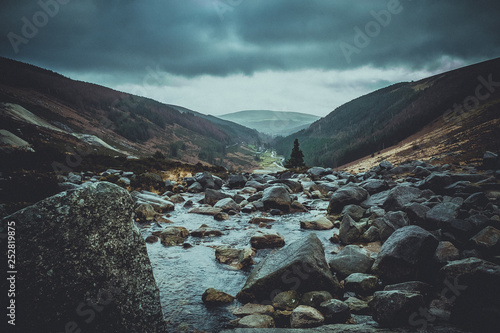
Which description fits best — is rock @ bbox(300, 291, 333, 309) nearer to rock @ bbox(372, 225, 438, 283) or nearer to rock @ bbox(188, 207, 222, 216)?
rock @ bbox(372, 225, 438, 283)

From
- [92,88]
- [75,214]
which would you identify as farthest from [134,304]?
[92,88]

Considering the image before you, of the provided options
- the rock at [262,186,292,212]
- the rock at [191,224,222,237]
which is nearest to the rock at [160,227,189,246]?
the rock at [191,224,222,237]

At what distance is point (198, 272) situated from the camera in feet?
25.0

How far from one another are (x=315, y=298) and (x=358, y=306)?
922 millimetres

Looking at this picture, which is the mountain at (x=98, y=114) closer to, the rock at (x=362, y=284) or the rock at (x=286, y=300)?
the rock at (x=286, y=300)

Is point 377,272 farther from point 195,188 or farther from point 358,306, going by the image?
point 195,188

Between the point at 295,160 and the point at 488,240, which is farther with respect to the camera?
the point at 295,160

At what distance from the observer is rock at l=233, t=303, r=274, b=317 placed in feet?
17.6

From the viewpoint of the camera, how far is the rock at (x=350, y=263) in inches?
270

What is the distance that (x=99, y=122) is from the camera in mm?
117938

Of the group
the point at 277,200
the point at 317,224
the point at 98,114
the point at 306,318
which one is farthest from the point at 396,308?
the point at 98,114

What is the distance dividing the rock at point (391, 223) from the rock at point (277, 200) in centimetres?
735

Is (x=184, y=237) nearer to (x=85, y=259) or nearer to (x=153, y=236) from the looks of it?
(x=153, y=236)

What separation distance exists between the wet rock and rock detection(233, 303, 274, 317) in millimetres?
5871
